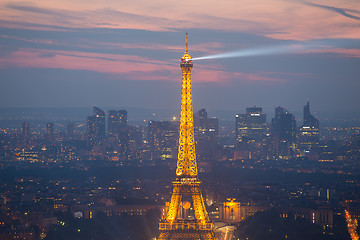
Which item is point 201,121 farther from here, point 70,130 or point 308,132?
point 70,130

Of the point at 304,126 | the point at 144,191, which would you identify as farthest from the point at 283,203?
the point at 304,126

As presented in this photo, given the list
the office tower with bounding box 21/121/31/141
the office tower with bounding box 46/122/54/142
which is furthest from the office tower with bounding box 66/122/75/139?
the office tower with bounding box 21/121/31/141

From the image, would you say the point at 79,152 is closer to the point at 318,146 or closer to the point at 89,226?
the point at 318,146

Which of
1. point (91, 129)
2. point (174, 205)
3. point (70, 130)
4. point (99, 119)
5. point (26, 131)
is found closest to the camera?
point (174, 205)

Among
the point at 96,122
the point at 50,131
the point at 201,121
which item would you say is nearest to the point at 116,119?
the point at 96,122

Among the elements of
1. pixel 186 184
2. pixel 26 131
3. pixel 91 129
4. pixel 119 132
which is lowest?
pixel 186 184

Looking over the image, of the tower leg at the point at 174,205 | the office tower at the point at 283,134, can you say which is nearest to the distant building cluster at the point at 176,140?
the office tower at the point at 283,134
